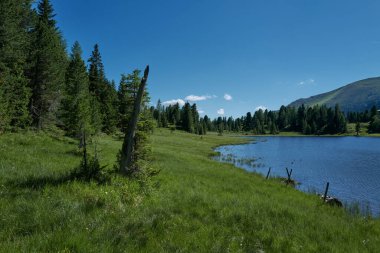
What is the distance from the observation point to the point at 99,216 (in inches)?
349

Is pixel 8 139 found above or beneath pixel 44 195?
above

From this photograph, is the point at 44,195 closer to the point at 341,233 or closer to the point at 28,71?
the point at 341,233

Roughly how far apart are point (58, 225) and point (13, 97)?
3144cm

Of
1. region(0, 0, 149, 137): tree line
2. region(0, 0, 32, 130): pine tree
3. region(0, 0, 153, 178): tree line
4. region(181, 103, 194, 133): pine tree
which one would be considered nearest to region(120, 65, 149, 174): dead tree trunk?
region(0, 0, 153, 178): tree line

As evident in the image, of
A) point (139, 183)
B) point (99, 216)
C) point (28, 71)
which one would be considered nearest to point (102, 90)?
point (28, 71)

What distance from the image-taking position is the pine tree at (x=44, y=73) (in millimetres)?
39500

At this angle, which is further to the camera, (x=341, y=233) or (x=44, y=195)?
(x=341, y=233)

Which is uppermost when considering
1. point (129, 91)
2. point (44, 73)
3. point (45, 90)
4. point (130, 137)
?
point (44, 73)

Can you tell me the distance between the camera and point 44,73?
133 feet

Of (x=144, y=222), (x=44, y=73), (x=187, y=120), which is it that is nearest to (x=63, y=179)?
(x=144, y=222)

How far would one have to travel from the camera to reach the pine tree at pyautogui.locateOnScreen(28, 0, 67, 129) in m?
39.5

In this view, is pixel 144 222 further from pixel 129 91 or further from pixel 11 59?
pixel 11 59

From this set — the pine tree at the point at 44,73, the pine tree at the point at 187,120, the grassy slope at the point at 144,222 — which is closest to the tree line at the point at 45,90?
the pine tree at the point at 44,73

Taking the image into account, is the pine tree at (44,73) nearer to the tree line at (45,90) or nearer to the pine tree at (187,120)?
the tree line at (45,90)
